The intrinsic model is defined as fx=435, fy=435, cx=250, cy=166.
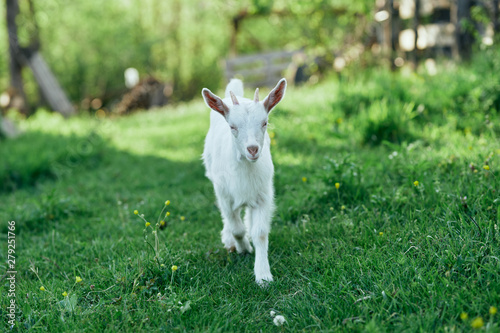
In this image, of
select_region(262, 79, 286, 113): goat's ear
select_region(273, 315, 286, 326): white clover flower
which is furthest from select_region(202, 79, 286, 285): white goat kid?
select_region(273, 315, 286, 326): white clover flower

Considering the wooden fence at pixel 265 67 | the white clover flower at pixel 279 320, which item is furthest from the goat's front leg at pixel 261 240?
the wooden fence at pixel 265 67

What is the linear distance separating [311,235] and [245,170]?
2.59ft

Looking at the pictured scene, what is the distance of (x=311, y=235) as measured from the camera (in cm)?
336

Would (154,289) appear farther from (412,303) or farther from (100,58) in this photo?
(100,58)

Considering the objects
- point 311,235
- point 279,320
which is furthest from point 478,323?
point 311,235

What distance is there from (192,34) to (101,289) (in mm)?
20422

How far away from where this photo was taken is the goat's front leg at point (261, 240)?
→ 2.88 meters

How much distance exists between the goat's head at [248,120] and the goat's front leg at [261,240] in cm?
49

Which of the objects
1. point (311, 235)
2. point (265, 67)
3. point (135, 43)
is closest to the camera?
point (311, 235)

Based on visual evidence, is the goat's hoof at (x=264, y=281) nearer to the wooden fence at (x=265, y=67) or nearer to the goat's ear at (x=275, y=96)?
the goat's ear at (x=275, y=96)

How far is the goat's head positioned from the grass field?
875 mm

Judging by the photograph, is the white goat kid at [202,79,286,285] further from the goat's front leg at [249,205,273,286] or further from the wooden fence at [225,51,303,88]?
the wooden fence at [225,51,303,88]

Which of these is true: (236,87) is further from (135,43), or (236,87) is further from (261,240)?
(135,43)

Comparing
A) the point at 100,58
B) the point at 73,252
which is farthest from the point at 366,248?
the point at 100,58
